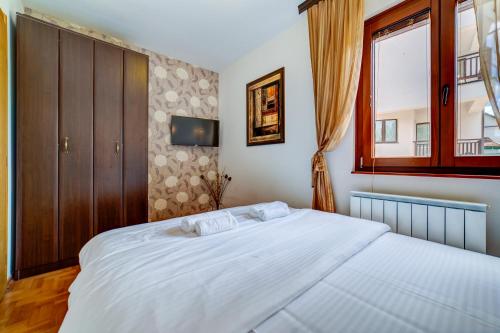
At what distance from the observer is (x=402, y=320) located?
0.62 meters

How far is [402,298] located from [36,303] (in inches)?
91.3

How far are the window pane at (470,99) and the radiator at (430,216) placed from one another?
438 millimetres

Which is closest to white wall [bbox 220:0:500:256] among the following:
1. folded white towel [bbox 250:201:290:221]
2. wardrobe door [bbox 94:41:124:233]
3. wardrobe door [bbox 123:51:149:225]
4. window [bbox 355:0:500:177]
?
window [bbox 355:0:500:177]

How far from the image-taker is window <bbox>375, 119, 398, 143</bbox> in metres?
1.82

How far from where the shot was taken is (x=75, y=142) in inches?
82.2

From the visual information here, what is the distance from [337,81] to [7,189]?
2.95 metres

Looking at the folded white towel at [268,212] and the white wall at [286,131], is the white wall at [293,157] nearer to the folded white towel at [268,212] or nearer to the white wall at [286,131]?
the white wall at [286,131]

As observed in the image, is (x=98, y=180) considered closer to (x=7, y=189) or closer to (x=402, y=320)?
(x=7, y=189)

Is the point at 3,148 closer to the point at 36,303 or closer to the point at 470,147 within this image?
the point at 36,303

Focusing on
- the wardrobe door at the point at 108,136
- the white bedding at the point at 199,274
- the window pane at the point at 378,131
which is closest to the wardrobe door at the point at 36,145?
the wardrobe door at the point at 108,136

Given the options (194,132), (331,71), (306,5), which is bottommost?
(194,132)

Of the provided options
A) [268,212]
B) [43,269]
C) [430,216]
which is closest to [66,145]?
[43,269]

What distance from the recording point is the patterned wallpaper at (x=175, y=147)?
3062 mm

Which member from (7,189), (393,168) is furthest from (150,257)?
(393,168)
